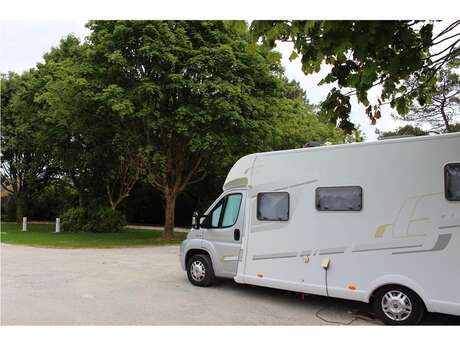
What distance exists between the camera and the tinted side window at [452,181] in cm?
585

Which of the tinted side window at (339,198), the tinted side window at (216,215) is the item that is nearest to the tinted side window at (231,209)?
the tinted side window at (216,215)

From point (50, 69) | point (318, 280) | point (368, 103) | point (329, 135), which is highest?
point (50, 69)

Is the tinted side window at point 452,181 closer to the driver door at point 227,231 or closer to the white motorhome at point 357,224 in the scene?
the white motorhome at point 357,224

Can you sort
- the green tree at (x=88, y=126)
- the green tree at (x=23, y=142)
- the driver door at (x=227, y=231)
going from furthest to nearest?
1. the green tree at (x=23, y=142)
2. the green tree at (x=88, y=126)
3. the driver door at (x=227, y=231)

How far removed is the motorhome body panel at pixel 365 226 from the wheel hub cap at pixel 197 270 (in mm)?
1254

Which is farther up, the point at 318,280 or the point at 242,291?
the point at 318,280

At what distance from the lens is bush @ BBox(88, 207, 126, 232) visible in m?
23.3

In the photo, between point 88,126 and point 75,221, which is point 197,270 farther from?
point 75,221

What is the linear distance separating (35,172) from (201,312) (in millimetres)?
25721

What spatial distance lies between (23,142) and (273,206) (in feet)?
72.5

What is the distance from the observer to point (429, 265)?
5.96 metres

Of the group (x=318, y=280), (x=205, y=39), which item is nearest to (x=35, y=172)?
(x=205, y=39)

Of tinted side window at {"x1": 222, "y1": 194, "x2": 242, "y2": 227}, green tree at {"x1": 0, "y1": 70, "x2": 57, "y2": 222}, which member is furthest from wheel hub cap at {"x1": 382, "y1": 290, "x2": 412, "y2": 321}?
green tree at {"x1": 0, "y1": 70, "x2": 57, "y2": 222}

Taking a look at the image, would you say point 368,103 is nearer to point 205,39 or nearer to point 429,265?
point 429,265
